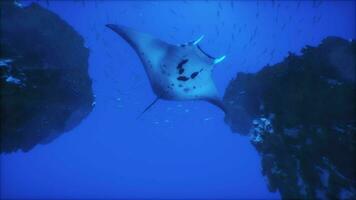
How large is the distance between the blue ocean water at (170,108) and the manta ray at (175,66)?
186 inches

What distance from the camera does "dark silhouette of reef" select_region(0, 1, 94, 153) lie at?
24.7 feet

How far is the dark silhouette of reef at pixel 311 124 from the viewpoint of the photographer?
23.5 feet

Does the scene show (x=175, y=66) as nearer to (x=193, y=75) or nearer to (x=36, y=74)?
(x=193, y=75)

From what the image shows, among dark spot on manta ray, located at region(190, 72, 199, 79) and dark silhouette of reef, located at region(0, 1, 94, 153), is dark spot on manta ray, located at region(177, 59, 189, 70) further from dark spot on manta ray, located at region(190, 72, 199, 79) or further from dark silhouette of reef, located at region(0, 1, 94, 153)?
dark silhouette of reef, located at region(0, 1, 94, 153)

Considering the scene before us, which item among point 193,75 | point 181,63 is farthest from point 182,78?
point 181,63

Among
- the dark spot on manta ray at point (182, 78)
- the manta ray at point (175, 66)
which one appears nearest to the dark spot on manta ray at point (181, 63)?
the manta ray at point (175, 66)

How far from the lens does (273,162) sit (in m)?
8.55

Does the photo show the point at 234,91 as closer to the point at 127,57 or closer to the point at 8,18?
the point at 8,18

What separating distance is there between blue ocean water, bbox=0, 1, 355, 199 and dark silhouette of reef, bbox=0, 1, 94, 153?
194cm

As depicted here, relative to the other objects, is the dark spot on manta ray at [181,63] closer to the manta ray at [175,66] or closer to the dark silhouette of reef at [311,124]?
the manta ray at [175,66]

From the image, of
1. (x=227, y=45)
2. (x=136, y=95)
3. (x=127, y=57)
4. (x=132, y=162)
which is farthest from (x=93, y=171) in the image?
(x=227, y=45)

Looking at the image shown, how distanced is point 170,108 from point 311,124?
28379 mm

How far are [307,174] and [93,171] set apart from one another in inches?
3260

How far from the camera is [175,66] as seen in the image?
24.2 feet
